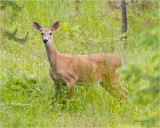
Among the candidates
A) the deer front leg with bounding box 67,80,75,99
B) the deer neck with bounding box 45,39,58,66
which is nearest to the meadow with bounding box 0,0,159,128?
the deer front leg with bounding box 67,80,75,99

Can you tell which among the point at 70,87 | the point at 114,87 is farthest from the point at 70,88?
the point at 114,87

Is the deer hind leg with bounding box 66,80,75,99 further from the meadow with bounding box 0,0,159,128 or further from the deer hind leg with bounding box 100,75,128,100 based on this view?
the deer hind leg with bounding box 100,75,128,100

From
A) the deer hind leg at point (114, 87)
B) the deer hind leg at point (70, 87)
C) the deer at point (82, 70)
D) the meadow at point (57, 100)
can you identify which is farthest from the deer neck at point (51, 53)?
the deer hind leg at point (114, 87)

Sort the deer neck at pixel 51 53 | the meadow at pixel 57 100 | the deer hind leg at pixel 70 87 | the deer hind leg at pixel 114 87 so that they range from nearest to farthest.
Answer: the meadow at pixel 57 100, the deer hind leg at pixel 114 87, the deer hind leg at pixel 70 87, the deer neck at pixel 51 53

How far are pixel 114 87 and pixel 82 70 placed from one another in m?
0.65

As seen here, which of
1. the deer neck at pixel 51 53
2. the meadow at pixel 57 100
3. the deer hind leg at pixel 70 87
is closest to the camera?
the meadow at pixel 57 100

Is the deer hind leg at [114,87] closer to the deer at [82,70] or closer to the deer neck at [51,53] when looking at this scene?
the deer at [82,70]

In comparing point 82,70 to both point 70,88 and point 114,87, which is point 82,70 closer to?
point 70,88

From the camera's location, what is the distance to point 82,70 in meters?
6.89

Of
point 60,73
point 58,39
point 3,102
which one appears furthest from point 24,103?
point 58,39

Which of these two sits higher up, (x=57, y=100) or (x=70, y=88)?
(x=70, y=88)

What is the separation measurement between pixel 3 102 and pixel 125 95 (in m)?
2.04

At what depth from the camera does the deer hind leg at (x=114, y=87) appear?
6.46 metres

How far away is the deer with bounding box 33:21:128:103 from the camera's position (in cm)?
684
